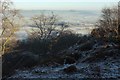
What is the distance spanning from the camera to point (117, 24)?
44.1 metres

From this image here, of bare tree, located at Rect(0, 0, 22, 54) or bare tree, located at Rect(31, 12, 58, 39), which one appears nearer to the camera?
bare tree, located at Rect(0, 0, 22, 54)

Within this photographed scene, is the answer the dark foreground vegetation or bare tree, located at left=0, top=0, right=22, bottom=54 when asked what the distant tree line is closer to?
the dark foreground vegetation

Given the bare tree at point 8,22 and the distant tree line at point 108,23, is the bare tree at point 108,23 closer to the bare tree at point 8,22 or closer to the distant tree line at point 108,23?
the distant tree line at point 108,23

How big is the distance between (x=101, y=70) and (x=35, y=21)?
48.2 meters

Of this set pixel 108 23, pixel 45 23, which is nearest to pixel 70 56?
pixel 108 23

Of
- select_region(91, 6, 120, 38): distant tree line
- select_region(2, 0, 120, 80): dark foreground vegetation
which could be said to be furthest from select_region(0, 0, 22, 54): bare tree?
select_region(91, 6, 120, 38): distant tree line

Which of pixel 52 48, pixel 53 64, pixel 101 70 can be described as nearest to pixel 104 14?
pixel 52 48

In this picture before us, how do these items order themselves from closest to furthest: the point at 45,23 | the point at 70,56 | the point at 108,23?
the point at 70,56
the point at 108,23
the point at 45,23

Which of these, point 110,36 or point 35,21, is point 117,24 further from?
point 35,21

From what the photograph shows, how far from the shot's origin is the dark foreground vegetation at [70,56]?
2693 centimetres

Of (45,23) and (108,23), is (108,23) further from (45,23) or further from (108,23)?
(45,23)

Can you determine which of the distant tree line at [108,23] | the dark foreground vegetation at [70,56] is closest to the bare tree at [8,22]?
the dark foreground vegetation at [70,56]

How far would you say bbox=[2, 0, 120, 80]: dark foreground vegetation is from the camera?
88.4ft

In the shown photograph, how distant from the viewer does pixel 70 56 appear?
40094mm
